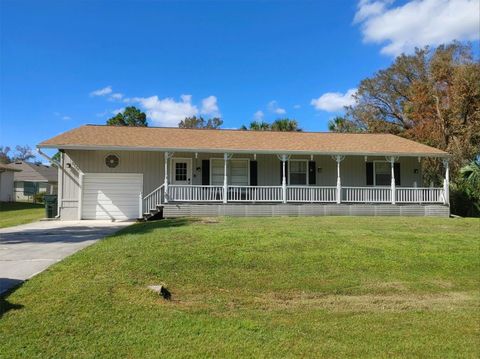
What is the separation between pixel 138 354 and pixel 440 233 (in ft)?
32.2

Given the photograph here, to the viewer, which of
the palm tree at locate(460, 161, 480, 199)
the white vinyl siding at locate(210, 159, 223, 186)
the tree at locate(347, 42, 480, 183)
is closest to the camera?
the white vinyl siding at locate(210, 159, 223, 186)

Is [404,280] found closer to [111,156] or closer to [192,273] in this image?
[192,273]

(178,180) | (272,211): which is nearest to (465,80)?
(272,211)

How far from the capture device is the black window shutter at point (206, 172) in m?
18.2

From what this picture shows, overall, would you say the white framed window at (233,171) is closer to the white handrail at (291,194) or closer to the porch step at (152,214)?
the white handrail at (291,194)

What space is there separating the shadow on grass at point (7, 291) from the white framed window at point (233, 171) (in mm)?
12085

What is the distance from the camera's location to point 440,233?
1146 centimetres

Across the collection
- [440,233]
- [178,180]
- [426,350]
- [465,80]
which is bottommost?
[426,350]

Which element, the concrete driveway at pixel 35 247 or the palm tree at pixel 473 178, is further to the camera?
the palm tree at pixel 473 178

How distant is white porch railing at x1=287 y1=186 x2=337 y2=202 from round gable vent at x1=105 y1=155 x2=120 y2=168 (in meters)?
7.56

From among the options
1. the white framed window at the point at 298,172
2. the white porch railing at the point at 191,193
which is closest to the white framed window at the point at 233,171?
the white porch railing at the point at 191,193

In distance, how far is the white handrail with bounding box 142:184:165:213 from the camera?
17.1 m

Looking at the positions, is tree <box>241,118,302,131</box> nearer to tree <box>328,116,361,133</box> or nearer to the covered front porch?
tree <box>328,116,361,133</box>

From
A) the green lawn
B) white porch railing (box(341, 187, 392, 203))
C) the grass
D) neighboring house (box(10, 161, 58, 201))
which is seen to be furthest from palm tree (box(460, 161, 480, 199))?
neighboring house (box(10, 161, 58, 201))
